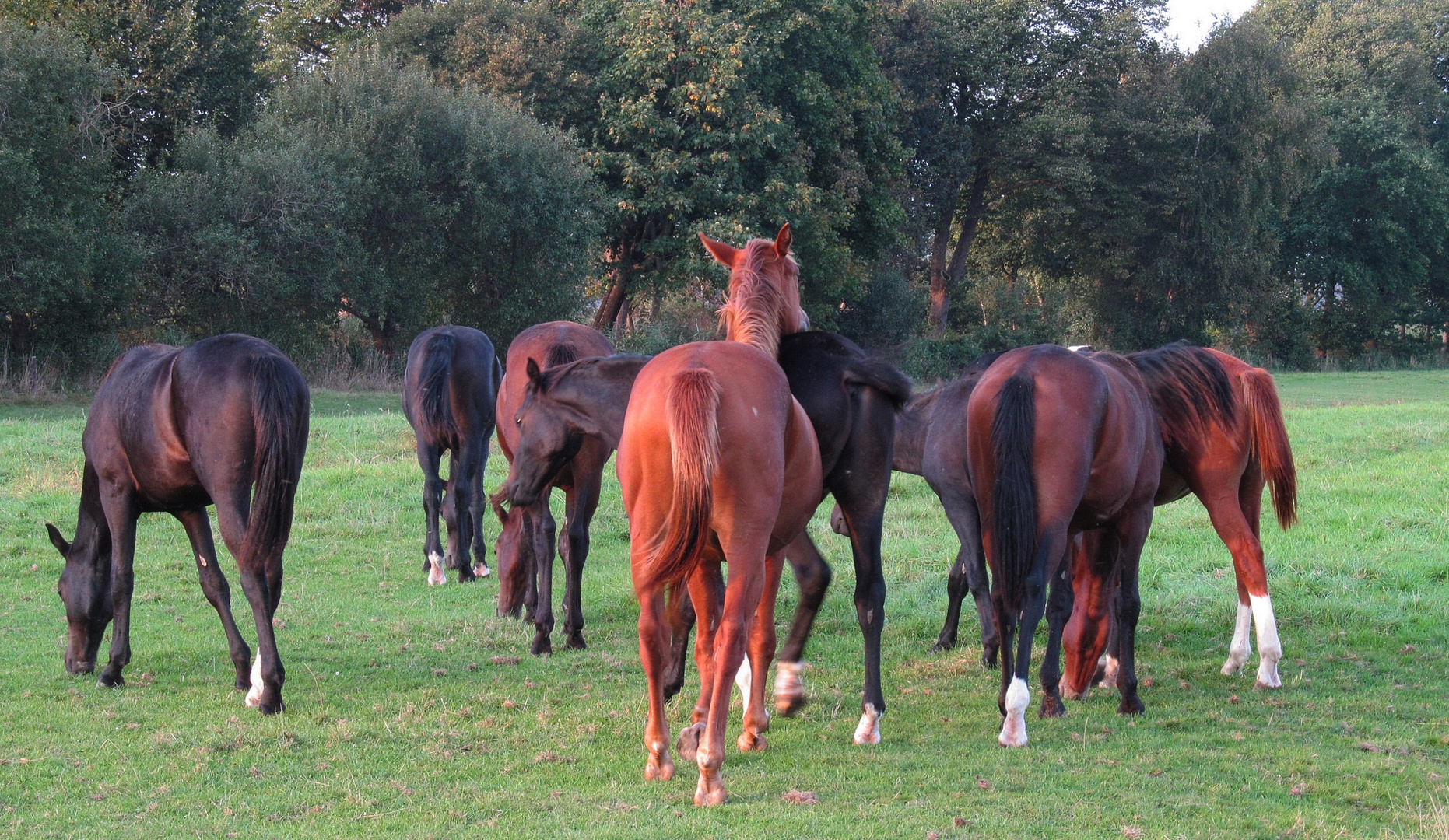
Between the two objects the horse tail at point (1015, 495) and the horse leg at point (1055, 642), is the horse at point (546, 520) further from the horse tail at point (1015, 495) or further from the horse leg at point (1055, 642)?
the horse leg at point (1055, 642)

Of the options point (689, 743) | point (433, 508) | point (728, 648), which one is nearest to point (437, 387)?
point (433, 508)

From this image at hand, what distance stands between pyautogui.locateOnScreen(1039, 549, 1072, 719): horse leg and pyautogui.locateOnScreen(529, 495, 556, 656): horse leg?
9.51 feet

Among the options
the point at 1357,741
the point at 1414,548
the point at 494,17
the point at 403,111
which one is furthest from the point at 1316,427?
the point at 494,17

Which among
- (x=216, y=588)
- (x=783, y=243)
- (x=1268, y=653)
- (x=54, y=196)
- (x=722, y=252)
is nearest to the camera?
(x=783, y=243)

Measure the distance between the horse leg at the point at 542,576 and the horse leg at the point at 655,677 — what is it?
2382 mm

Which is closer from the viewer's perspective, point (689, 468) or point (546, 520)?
point (689, 468)

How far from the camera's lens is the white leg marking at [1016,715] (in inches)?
200

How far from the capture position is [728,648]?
4.29 m

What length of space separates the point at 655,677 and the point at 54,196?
20.9 meters

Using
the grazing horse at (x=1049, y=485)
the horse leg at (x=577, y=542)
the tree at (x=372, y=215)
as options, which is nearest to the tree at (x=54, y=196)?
the tree at (x=372, y=215)

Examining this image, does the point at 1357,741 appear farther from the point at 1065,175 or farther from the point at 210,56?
the point at 1065,175

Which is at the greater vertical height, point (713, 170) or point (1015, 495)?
point (713, 170)

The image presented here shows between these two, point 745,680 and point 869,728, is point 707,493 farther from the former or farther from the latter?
point 869,728

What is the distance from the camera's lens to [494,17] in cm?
3067
